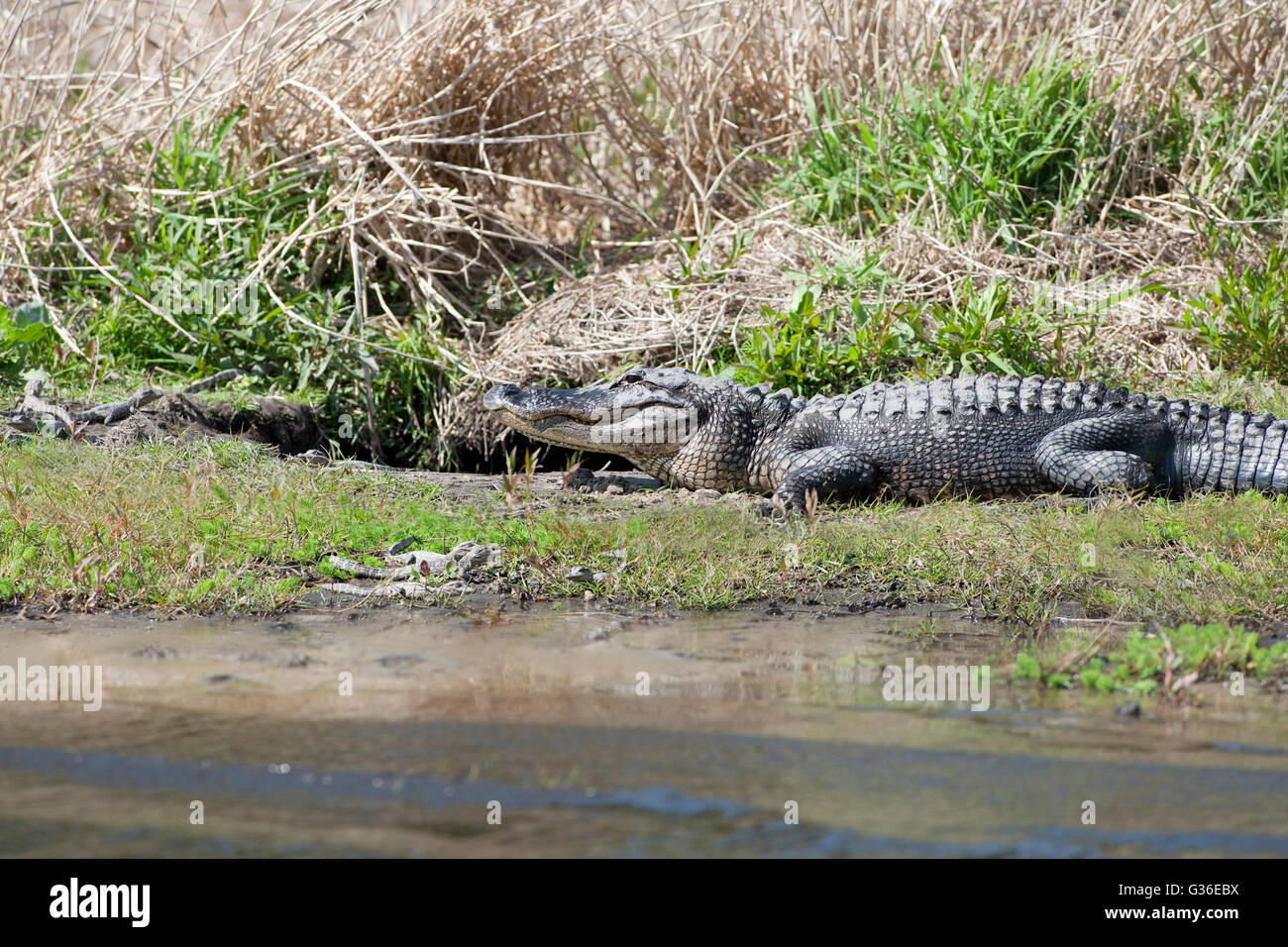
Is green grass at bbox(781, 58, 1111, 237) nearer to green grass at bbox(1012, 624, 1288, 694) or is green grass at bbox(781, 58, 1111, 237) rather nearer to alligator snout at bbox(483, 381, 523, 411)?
alligator snout at bbox(483, 381, 523, 411)

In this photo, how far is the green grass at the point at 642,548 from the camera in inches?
143

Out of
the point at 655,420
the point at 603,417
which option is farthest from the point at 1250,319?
the point at 603,417

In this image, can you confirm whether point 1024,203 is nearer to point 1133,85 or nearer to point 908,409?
point 1133,85

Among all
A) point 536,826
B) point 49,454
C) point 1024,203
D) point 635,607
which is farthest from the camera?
point 1024,203

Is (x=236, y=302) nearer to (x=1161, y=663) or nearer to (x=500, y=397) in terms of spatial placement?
(x=500, y=397)

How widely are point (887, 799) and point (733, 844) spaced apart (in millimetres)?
329

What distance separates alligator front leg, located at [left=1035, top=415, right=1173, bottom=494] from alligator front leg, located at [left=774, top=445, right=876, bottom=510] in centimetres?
76

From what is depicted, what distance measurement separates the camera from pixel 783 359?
631cm

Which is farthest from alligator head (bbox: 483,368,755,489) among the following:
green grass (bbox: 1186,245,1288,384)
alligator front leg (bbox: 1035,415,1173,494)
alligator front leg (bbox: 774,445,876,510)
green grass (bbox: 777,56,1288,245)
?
green grass (bbox: 1186,245,1288,384)

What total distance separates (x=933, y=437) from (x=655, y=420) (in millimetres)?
1240

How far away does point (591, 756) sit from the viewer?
8.01 ft

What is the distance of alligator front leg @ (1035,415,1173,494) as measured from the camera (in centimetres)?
514
